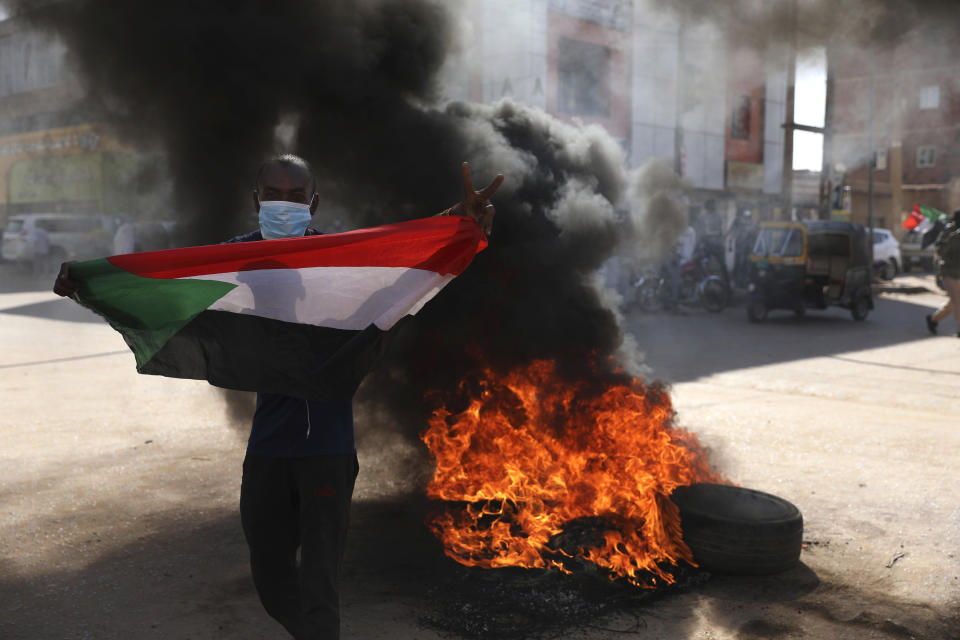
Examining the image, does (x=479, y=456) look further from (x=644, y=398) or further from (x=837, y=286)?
(x=837, y=286)

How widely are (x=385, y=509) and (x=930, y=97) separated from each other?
5739 mm

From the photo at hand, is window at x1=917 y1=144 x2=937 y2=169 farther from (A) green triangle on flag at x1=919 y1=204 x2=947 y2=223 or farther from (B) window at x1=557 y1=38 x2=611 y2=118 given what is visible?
(B) window at x1=557 y1=38 x2=611 y2=118

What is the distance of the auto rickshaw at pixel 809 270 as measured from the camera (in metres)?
15.6

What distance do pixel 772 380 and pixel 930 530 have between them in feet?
16.5

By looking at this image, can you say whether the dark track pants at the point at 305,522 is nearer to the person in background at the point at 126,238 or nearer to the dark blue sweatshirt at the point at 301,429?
the dark blue sweatshirt at the point at 301,429

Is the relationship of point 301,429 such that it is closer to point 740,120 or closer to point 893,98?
point 893,98

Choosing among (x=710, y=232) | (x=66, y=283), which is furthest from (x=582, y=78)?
(x=66, y=283)

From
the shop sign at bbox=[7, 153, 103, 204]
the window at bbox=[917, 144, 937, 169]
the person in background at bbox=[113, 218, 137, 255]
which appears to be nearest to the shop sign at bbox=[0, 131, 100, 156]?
the shop sign at bbox=[7, 153, 103, 204]

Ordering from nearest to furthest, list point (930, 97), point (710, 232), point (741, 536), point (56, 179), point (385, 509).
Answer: point (741, 536)
point (385, 509)
point (930, 97)
point (710, 232)
point (56, 179)

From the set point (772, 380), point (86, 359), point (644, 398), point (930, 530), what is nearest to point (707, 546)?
point (644, 398)

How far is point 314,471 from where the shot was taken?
253cm

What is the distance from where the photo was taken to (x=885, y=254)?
26.1 meters

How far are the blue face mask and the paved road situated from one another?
1.57m

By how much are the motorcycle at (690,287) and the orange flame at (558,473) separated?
503 inches
